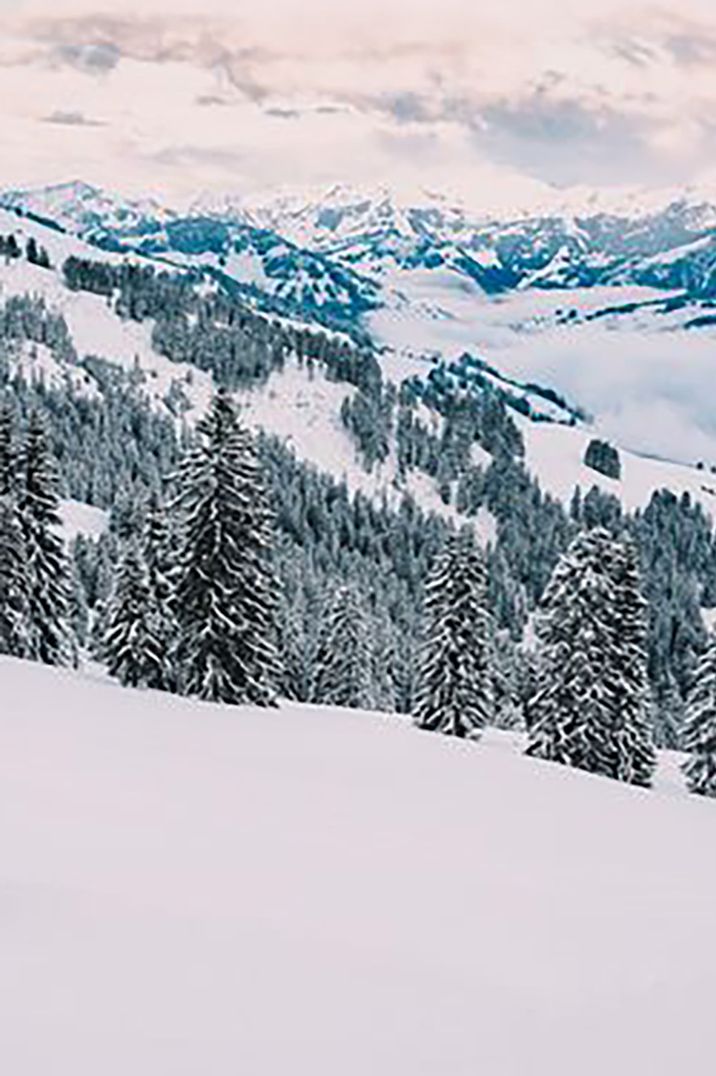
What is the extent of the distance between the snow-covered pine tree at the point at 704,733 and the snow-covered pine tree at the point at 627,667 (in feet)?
11.1

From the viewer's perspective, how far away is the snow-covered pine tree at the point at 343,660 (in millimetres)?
58844

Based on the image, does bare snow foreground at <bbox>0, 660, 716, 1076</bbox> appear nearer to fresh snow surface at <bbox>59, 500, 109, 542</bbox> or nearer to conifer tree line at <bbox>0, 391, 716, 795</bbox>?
conifer tree line at <bbox>0, 391, 716, 795</bbox>

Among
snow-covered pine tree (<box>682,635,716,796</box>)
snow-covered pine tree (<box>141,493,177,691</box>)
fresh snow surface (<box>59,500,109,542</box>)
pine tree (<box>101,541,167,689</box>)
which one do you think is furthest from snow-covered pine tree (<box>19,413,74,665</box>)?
fresh snow surface (<box>59,500,109,542</box>)

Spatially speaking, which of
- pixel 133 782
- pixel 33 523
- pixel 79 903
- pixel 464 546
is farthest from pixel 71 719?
pixel 464 546

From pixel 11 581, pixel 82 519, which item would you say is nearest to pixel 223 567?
pixel 11 581

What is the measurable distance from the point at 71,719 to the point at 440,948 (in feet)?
38.6

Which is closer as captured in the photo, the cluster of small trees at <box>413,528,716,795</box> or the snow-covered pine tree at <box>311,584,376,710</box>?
the cluster of small trees at <box>413,528,716,795</box>

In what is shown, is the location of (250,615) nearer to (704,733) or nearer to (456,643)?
(456,643)

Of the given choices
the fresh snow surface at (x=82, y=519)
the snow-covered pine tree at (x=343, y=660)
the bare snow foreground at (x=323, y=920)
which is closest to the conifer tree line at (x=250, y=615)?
the snow-covered pine tree at (x=343, y=660)

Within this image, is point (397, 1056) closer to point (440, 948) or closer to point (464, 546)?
point (440, 948)

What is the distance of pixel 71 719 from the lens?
66.7 feet

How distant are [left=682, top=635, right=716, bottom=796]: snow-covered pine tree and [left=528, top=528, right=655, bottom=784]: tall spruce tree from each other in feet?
12.5

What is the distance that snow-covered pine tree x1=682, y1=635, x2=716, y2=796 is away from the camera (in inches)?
1618

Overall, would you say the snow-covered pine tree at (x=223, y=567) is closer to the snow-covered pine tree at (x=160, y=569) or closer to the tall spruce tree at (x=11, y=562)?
the snow-covered pine tree at (x=160, y=569)
